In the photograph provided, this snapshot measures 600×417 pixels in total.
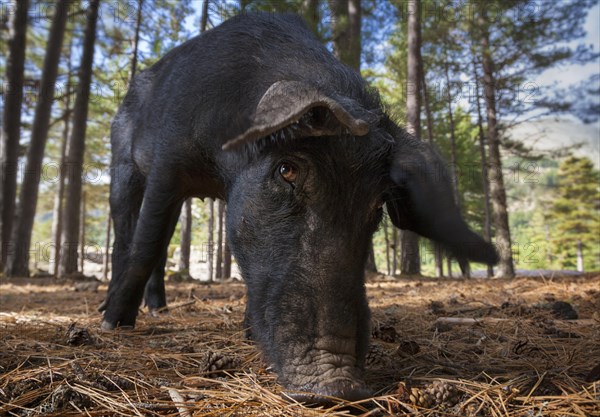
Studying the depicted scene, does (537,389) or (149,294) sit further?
(149,294)

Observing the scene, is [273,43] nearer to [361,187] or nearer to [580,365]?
[361,187]

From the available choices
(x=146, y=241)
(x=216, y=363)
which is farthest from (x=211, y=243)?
(x=216, y=363)

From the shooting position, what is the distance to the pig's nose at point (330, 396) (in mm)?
1981

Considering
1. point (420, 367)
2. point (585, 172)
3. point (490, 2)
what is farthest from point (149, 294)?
point (585, 172)

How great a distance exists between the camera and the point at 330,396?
1979mm

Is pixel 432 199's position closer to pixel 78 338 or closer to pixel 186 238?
pixel 78 338

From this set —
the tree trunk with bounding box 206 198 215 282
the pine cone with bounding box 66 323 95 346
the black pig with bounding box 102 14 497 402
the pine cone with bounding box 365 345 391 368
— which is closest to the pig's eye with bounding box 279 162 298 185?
the black pig with bounding box 102 14 497 402

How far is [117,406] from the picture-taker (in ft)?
6.48

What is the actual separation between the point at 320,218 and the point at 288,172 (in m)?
0.32

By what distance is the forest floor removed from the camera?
78.4 inches

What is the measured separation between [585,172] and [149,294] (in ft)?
161

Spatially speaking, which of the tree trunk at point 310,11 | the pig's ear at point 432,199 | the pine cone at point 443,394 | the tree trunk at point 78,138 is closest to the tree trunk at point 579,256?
the tree trunk at point 310,11

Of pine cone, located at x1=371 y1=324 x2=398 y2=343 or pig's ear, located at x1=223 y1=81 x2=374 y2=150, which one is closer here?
pig's ear, located at x1=223 y1=81 x2=374 y2=150

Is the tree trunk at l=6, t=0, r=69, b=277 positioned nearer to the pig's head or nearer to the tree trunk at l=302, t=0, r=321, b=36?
the tree trunk at l=302, t=0, r=321, b=36
